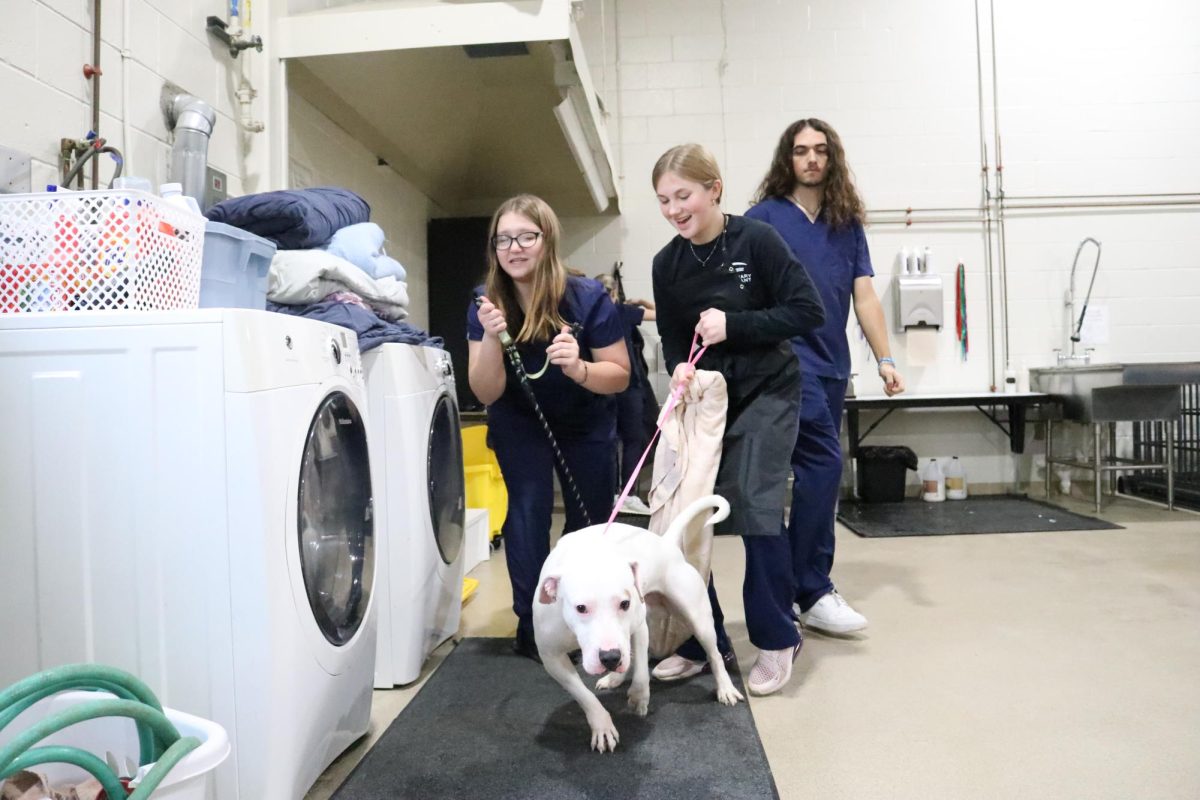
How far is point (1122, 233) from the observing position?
505 centimetres

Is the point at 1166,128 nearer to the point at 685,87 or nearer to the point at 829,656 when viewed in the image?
the point at 685,87

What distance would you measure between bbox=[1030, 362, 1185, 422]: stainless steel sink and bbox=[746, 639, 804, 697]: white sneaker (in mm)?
3175

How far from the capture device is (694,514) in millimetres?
1758

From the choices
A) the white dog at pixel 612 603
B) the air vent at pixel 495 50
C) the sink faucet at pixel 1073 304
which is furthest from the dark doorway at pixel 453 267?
the sink faucet at pixel 1073 304

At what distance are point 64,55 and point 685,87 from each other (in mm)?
4119

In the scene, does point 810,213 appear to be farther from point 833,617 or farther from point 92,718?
point 92,718

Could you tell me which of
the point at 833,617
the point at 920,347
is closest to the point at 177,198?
the point at 833,617

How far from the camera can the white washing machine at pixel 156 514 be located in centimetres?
117

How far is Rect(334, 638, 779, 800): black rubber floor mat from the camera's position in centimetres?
139

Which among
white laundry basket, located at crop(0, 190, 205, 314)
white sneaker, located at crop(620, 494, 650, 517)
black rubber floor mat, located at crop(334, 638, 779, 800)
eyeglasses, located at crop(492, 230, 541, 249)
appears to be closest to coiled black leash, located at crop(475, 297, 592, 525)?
eyeglasses, located at crop(492, 230, 541, 249)

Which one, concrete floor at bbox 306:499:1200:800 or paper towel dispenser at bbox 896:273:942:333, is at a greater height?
paper towel dispenser at bbox 896:273:942:333

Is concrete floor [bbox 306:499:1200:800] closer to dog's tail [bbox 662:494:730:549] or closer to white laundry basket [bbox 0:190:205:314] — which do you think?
dog's tail [bbox 662:494:730:549]

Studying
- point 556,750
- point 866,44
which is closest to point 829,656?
point 556,750

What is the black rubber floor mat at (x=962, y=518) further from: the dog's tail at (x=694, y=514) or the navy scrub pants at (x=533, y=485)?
the dog's tail at (x=694, y=514)
